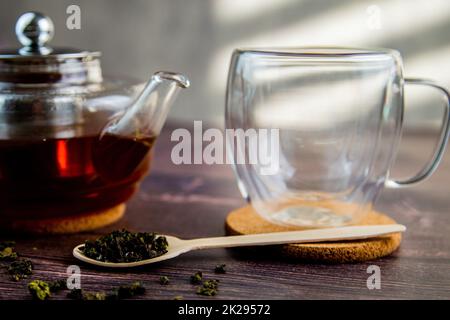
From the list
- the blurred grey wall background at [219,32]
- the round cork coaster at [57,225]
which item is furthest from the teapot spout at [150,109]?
the blurred grey wall background at [219,32]

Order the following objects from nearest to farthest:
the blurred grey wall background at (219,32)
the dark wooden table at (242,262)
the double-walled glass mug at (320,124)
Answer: the dark wooden table at (242,262)
the double-walled glass mug at (320,124)
the blurred grey wall background at (219,32)

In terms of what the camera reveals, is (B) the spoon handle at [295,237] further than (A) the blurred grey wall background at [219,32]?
No

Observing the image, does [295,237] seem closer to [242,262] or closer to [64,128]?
[242,262]

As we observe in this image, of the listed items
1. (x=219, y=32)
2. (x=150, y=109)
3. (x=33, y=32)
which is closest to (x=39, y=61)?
(x=33, y=32)

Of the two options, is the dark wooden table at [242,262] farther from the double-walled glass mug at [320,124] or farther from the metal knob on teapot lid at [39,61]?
the metal knob on teapot lid at [39,61]

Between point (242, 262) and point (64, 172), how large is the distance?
9.6 inches

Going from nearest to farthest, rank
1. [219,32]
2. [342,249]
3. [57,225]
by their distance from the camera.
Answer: [342,249] < [57,225] < [219,32]

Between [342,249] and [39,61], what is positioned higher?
[39,61]

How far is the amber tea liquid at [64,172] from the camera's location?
76 centimetres

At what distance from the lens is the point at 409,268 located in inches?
28.0

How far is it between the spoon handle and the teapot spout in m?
0.17

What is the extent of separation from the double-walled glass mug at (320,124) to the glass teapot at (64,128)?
0.10 meters

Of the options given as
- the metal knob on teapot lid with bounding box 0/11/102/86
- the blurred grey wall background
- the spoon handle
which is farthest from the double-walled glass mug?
the blurred grey wall background

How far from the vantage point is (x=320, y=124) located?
0.76m
